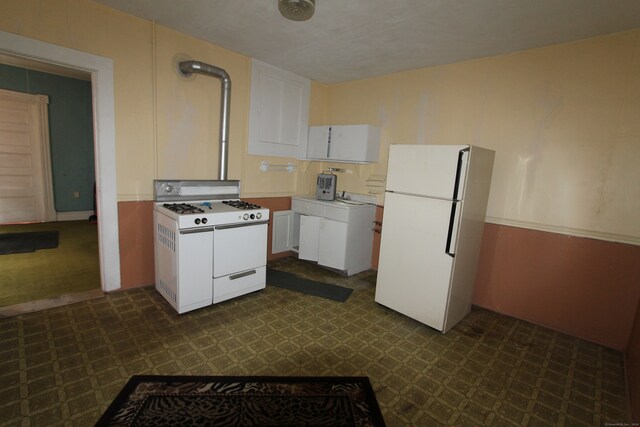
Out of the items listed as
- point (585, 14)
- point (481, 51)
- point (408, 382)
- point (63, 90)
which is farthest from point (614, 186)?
point (63, 90)

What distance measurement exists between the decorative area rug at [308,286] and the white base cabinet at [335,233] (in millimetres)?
388

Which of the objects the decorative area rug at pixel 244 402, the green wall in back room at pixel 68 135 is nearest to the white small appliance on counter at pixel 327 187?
the decorative area rug at pixel 244 402

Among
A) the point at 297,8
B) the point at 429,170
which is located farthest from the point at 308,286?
the point at 297,8

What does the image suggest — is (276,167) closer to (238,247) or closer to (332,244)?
(332,244)

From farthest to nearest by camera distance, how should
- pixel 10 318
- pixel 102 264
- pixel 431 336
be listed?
pixel 102 264 → pixel 431 336 → pixel 10 318

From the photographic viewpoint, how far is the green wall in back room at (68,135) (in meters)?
5.18

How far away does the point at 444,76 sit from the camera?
3.38 m

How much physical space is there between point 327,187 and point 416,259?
1796 millimetres

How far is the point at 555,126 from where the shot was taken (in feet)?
8.93

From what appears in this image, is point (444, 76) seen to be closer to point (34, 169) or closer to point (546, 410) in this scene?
point (546, 410)

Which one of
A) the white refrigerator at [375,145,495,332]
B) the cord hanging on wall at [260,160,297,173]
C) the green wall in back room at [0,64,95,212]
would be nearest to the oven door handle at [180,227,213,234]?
the cord hanging on wall at [260,160,297,173]

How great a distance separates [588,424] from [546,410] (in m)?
Answer: 0.20

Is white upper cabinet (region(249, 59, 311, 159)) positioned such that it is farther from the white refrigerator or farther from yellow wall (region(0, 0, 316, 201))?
the white refrigerator

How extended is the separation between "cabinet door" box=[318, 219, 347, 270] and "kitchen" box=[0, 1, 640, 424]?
4.35 feet
